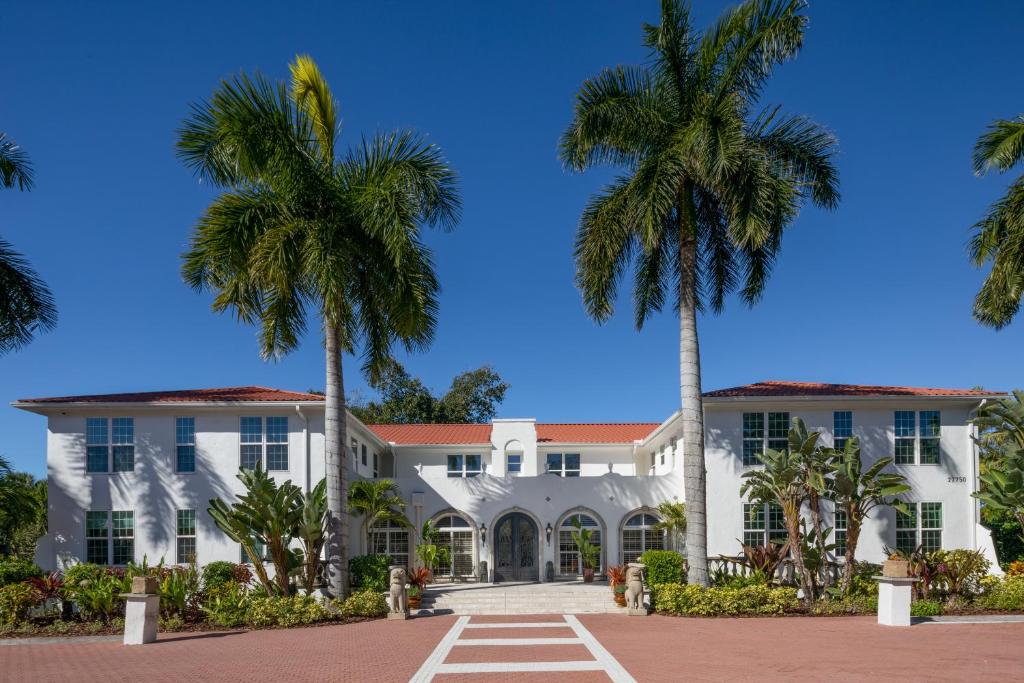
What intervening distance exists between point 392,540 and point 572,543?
5.90 metres

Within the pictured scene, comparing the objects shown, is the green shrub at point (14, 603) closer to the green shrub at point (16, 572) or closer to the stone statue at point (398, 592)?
the green shrub at point (16, 572)

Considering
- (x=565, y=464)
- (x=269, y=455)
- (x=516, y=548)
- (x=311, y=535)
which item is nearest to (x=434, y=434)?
(x=565, y=464)

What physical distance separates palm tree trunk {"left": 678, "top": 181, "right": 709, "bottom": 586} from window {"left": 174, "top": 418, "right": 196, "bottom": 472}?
43.8ft

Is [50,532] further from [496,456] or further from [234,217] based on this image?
[496,456]

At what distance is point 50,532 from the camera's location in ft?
69.4

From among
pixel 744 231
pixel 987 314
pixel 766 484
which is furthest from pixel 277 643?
pixel 987 314

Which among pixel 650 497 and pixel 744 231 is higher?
pixel 744 231

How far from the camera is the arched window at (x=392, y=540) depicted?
2503 centimetres

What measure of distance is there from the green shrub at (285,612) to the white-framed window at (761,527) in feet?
38.1

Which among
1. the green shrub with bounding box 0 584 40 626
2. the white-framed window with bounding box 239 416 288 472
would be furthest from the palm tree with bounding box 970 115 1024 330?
the green shrub with bounding box 0 584 40 626

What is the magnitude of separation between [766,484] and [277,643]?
11795 mm

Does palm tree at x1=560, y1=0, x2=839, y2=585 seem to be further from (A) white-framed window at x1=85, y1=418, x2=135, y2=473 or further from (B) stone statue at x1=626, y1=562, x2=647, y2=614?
(A) white-framed window at x1=85, y1=418, x2=135, y2=473

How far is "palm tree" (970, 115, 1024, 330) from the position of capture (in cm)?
1723

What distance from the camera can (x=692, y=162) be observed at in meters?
17.8
